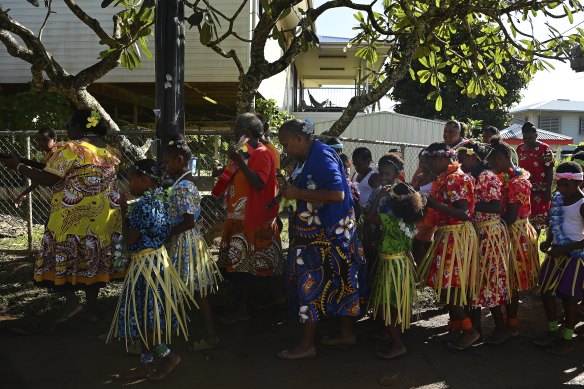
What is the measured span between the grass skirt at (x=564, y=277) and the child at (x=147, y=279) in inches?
118

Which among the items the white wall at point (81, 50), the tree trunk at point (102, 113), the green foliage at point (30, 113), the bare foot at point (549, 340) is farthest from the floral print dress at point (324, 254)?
the white wall at point (81, 50)

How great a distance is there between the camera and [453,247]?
4332mm

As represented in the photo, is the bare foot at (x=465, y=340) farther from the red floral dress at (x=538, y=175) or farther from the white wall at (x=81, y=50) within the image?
the white wall at (x=81, y=50)

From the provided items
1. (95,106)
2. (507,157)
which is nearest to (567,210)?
(507,157)

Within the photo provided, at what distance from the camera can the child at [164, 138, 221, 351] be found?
3.93 metres

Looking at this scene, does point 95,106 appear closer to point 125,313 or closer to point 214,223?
point 214,223

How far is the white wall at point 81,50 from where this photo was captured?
1284 centimetres

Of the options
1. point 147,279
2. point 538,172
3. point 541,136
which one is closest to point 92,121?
point 147,279

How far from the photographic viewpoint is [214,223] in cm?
664

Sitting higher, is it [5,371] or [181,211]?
[181,211]

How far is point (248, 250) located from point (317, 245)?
0.80 m

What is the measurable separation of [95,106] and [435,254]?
4.29 m

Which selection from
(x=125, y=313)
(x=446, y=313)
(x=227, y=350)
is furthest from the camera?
(x=446, y=313)

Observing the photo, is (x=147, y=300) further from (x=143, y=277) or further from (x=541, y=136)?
(x=541, y=136)
